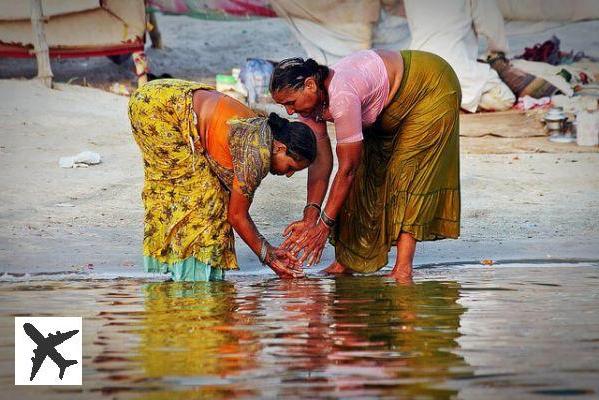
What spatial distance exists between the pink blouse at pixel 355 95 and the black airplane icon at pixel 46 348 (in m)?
1.68

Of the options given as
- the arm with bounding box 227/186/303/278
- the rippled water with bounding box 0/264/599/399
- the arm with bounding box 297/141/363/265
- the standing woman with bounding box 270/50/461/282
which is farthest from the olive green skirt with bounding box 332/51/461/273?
the arm with bounding box 227/186/303/278

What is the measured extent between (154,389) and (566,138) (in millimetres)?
6904

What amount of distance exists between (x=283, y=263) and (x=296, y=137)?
35.9 inches

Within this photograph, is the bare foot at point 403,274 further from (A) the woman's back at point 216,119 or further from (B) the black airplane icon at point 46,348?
(B) the black airplane icon at point 46,348

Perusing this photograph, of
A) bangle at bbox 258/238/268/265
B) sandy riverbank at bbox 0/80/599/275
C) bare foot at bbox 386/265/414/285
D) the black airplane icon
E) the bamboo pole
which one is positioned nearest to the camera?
the black airplane icon

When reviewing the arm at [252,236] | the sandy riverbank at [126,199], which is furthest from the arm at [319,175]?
the sandy riverbank at [126,199]

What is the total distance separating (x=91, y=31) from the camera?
11.9 m

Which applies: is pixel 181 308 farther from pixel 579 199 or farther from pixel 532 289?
pixel 579 199

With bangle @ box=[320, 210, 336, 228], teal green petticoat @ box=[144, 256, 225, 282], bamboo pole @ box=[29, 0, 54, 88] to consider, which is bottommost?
teal green petticoat @ box=[144, 256, 225, 282]

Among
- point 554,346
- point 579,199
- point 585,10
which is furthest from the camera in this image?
point 585,10

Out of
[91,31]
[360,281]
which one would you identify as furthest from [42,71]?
[360,281]

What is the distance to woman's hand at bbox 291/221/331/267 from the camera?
6.50 meters

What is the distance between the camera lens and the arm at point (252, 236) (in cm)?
618

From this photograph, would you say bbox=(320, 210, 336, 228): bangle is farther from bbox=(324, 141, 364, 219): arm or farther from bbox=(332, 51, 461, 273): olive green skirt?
bbox=(332, 51, 461, 273): olive green skirt
